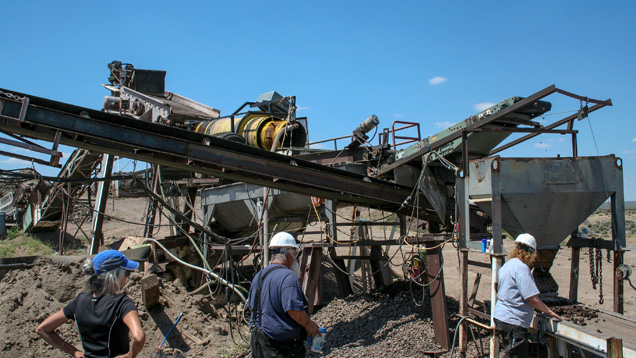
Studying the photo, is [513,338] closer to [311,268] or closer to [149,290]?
→ [311,268]

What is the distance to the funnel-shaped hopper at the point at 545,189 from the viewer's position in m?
5.88

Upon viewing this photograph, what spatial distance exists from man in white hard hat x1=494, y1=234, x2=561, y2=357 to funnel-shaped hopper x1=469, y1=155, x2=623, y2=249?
1.15m

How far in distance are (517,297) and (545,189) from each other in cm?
185

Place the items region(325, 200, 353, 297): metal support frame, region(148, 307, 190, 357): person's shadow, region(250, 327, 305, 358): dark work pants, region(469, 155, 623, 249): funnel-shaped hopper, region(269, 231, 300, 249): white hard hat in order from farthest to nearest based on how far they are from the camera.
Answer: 1. region(325, 200, 353, 297): metal support frame
2. region(148, 307, 190, 357): person's shadow
3. region(469, 155, 623, 249): funnel-shaped hopper
4. region(269, 231, 300, 249): white hard hat
5. region(250, 327, 305, 358): dark work pants

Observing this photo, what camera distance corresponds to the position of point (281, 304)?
363 cm

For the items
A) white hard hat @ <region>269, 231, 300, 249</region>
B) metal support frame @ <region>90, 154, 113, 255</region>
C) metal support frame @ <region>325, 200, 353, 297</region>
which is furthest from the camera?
metal support frame @ <region>90, 154, 113, 255</region>

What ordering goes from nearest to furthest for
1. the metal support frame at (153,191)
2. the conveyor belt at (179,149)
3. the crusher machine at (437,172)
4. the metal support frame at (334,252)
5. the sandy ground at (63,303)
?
1. the conveyor belt at (179,149)
2. the crusher machine at (437,172)
3. the sandy ground at (63,303)
4. the metal support frame at (334,252)
5. the metal support frame at (153,191)

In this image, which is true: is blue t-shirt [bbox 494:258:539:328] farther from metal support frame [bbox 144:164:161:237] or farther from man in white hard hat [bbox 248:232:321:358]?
metal support frame [bbox 144:164:161:237]

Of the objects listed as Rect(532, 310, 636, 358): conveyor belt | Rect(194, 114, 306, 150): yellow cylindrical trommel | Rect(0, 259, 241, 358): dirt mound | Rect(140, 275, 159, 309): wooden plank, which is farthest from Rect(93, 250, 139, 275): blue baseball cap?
Rect(194, 114, 306, 150): yellow cylindrical trommel

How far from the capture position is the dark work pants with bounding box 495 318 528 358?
4793mm

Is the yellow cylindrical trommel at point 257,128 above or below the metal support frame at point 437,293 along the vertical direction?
above

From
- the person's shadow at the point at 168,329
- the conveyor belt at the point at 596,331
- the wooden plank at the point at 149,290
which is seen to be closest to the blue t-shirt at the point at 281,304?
the conveyor belt at the point at 596,331

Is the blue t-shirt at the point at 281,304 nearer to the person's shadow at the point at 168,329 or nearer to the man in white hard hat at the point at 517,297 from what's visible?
the man in white hard hat at the point at 517,297

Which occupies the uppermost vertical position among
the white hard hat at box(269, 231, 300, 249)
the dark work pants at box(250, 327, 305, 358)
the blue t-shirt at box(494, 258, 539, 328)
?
the white hard hat at box(269, 231, 300, 249)
